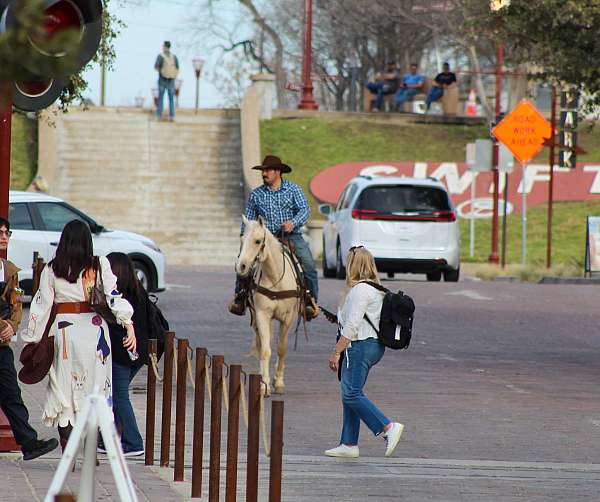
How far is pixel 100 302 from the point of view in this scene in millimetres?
8766

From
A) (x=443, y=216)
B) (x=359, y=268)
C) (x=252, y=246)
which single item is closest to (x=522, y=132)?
(x=443, y=216)

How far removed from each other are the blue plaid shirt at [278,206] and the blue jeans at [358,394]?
379 centimetres

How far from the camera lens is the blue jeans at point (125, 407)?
379 inches

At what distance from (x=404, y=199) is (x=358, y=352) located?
17343 millimetres

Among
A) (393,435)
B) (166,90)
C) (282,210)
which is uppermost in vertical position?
(166,90)

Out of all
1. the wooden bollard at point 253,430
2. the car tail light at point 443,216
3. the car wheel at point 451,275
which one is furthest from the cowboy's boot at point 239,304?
the car wheel at point 451,275

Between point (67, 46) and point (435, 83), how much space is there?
1942 inches

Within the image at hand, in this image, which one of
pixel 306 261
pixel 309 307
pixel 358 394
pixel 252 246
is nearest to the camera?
pixel 358 394

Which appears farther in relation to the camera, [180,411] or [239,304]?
[239,304]

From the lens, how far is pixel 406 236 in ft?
89.6

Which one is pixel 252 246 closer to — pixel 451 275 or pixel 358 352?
pixel 358 352

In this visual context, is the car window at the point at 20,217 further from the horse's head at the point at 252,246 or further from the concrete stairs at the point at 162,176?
the concrete stairs at the point at 162,176

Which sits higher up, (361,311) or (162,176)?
(361,311)

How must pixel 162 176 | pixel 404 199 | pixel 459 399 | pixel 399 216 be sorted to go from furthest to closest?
pixel 162 176, pixel 404 199, pixel 399 216, pixel 459 399
